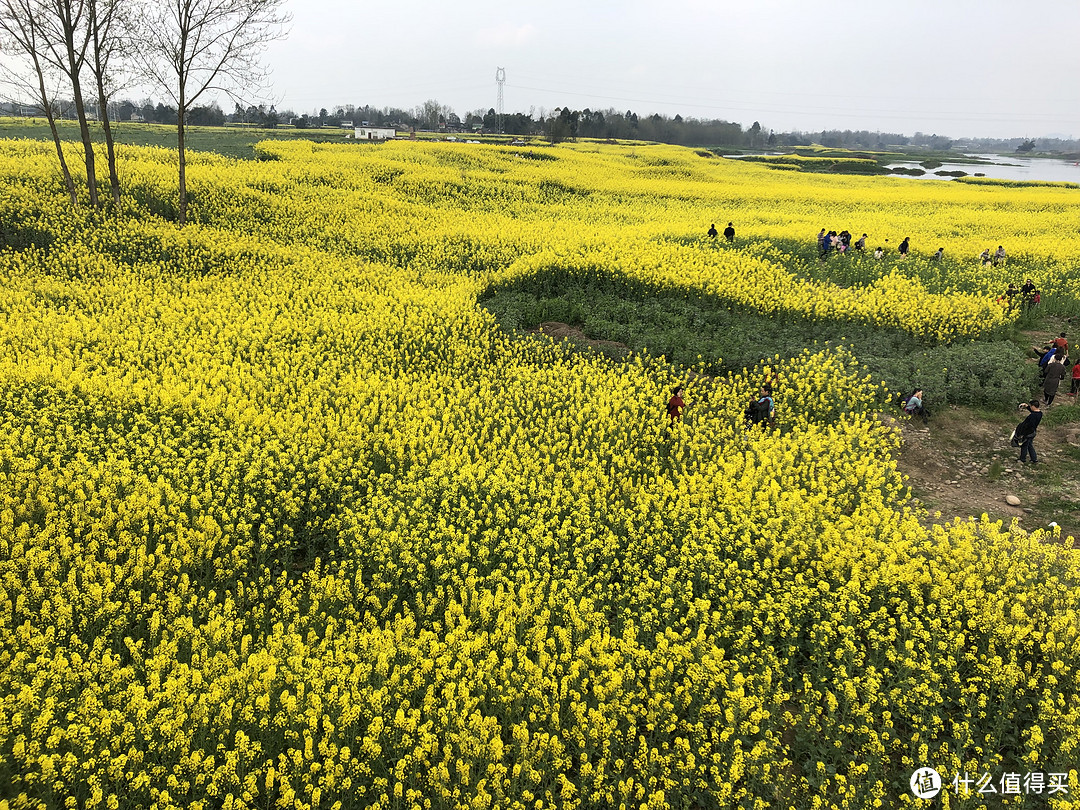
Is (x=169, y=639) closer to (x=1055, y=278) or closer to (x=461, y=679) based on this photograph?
(x=461, y=679)

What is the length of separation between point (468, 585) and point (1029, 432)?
1145cm

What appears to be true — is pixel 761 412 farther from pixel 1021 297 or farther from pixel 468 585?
pixel 1021 297

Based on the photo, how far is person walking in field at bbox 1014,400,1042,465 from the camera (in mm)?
10922

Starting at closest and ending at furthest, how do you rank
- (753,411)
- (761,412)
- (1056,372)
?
(761,412)
(753,411)
(1056,372)

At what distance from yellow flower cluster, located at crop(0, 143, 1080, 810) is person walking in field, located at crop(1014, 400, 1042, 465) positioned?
104 inches

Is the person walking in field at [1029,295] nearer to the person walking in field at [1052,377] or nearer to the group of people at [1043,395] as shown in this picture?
the group of people at [1043,395]

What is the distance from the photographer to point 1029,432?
1120 centimetres

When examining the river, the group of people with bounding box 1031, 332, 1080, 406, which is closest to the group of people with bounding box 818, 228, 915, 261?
the group of people with bounding box 1031, 332, 1080, 406

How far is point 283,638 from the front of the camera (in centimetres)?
609

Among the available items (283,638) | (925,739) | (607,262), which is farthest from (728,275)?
(283,638)

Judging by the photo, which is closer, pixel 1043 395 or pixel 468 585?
pixel 468 585

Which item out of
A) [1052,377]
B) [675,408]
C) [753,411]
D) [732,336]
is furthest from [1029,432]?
[732,336]

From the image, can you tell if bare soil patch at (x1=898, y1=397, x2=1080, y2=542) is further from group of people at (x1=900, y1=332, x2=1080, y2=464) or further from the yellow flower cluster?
the yellow flower cluster

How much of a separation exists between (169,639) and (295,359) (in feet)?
26.0
